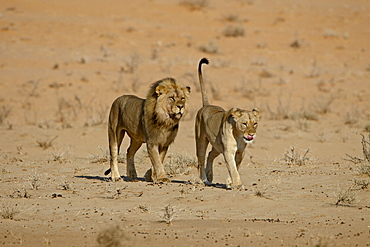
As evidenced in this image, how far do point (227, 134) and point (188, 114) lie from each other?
35.5 feet

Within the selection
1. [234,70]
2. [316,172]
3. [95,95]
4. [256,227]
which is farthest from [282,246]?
[234,70]

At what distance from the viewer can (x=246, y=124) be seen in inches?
346

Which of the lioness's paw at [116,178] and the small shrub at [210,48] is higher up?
the small shrub at [210,48]

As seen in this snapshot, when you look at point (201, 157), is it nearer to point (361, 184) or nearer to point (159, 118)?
point (159, 118)

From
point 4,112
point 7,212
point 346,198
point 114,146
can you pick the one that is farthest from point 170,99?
point 4,112

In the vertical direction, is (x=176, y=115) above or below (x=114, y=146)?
above

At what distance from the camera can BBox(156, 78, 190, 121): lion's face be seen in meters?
9.47

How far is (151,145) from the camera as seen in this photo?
961 cm

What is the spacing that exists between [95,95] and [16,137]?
6.10m

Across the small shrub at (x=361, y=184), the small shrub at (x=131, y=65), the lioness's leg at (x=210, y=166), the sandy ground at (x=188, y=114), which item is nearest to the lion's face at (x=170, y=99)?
the lioness's leg at (x=210, y=166)

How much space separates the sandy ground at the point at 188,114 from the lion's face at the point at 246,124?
806mm

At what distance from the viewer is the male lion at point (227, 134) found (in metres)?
8.80

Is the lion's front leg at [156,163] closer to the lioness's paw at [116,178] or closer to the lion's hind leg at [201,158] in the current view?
the lion's hind leg at [201,158]

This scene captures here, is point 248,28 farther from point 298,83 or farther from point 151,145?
point 151,145
